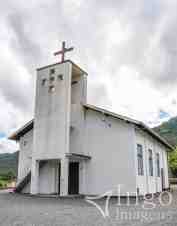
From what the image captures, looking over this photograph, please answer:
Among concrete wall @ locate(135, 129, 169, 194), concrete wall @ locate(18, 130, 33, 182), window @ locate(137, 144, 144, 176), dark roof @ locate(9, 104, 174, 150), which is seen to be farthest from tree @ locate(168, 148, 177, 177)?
concrete wall @ locate(18, 130, 33, 182)

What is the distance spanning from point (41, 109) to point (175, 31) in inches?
344

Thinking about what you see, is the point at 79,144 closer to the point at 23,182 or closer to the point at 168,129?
the point at 23,182

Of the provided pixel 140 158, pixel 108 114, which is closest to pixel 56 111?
pixel 108 114

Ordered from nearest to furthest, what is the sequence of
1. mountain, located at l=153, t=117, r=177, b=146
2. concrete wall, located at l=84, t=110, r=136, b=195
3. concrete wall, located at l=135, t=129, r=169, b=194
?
concrete wall, located at l=84, t=110, r=136, b=195
concrete wall, located at l=135, t=129, r=169, b=194
mountain, located at l=153, t=117, r=177, b=146

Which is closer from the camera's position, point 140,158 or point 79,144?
point 140,158

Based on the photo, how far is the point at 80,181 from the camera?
47.0 feet

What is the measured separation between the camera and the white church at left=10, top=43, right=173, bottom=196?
44.1 feet

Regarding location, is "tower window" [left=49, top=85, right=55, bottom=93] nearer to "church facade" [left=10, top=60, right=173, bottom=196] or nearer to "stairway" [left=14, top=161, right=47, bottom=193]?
"church facade" [left=10, top=60, right=173, bottom=196]

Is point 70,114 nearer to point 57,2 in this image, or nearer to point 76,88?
point 76,88

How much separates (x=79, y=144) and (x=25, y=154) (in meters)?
4.58

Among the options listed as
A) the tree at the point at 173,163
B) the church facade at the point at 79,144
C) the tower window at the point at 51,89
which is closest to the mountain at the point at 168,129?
the tree at the point at 173,163

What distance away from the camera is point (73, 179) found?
1505 centimetres

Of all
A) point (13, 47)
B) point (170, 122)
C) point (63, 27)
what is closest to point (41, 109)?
point (13, 47)

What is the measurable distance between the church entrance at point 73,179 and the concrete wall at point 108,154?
0.93m
